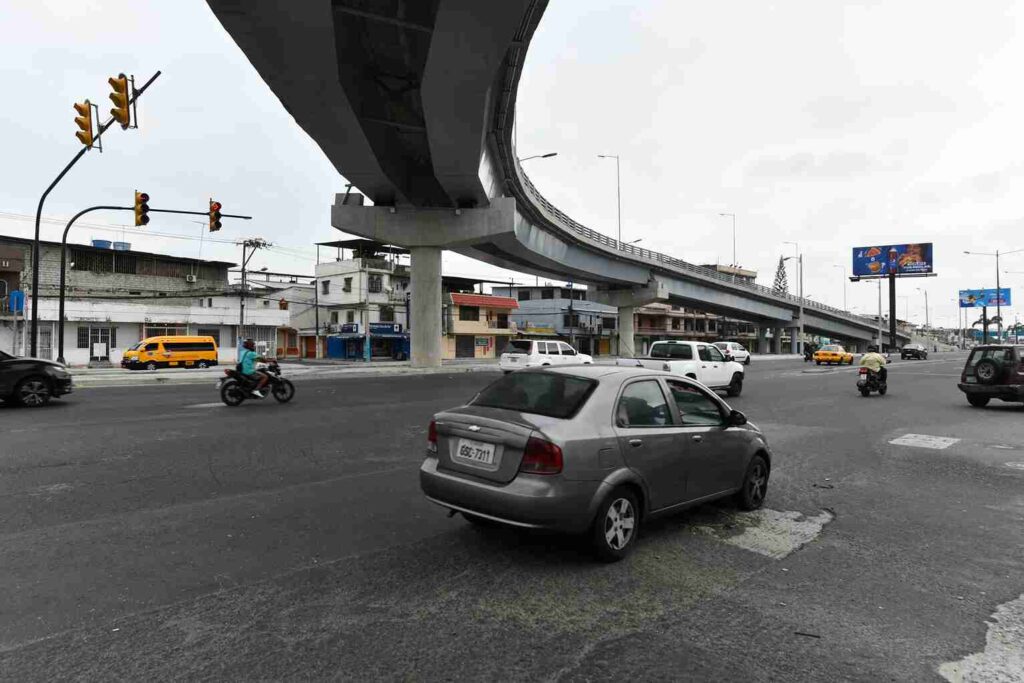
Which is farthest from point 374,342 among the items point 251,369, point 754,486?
point 754,486

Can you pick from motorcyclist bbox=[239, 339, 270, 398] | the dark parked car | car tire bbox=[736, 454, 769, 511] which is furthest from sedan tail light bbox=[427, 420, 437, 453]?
the dark parked car

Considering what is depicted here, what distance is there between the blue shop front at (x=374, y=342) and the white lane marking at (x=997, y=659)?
55.7 m

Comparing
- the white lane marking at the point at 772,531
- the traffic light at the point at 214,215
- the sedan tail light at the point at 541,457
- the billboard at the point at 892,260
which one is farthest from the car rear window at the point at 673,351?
the billboard at the point at 892,260

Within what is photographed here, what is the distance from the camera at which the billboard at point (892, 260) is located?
66875mm

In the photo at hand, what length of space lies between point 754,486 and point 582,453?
268 centimetres

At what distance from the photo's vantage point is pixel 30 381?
1392 centimetres

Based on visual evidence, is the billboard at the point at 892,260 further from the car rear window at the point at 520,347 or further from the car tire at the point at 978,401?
the car tire at the point at 978,401

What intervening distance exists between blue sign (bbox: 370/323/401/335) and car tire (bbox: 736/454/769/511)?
177 ft

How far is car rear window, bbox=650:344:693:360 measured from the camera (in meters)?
17.9

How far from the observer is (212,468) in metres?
7.50

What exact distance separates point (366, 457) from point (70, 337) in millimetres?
44957

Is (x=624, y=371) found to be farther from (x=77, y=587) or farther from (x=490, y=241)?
(x=490, y=241)

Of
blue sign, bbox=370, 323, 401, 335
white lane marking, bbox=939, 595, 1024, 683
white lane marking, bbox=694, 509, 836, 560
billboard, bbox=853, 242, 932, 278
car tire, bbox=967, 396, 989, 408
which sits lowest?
white lane marking, bbox=939, 595, 1024, 683

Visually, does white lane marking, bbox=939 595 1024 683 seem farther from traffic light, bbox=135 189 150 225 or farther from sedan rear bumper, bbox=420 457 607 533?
traffic light, bbox=135 189 150 225
